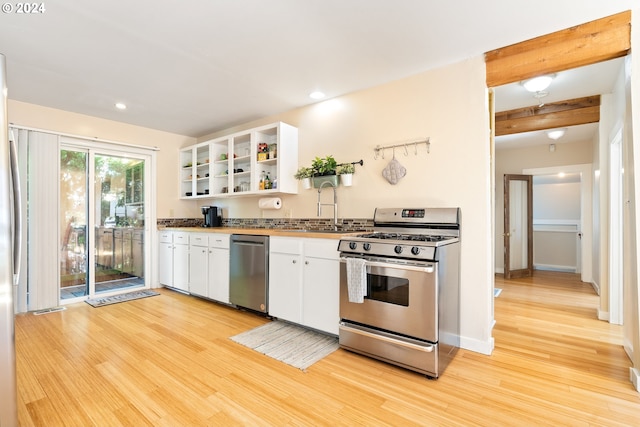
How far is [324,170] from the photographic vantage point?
11.3 feet

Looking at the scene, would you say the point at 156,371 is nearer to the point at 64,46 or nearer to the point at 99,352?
the point at 99,352

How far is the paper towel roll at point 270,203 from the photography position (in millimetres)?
3982

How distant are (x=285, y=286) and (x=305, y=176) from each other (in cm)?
134

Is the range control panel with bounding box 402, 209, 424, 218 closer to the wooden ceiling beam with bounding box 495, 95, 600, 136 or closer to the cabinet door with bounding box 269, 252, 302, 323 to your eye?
the cabinet door with bounding box 269, 252, 302, 323

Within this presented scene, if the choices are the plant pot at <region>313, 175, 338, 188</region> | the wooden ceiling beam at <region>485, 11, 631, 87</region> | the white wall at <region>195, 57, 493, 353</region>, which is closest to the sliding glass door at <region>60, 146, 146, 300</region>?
the plant pot at <region>313, 175, 338, 188</region>

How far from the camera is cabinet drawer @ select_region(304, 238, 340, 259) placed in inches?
107

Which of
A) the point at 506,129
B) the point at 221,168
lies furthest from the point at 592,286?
the point at 221,168

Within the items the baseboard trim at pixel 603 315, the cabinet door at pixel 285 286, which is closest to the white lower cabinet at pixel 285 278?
the cabinet door at pixel 285 286

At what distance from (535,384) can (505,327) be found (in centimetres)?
114

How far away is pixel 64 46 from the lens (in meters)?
2.42

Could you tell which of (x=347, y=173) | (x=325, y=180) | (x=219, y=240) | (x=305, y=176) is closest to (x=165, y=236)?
(x=219, y=240)

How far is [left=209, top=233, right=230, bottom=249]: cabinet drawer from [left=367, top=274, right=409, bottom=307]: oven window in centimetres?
194

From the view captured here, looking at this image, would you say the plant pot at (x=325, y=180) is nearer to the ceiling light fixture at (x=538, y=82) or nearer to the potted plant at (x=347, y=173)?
the potted plant at (x=347, y=173)

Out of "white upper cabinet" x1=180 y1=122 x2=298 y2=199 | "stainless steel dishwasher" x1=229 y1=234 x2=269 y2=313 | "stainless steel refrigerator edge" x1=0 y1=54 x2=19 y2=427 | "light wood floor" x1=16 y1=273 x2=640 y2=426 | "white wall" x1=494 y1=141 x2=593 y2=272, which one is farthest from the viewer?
"white wall" x1=494 y1=141 x2=593 y2=272
